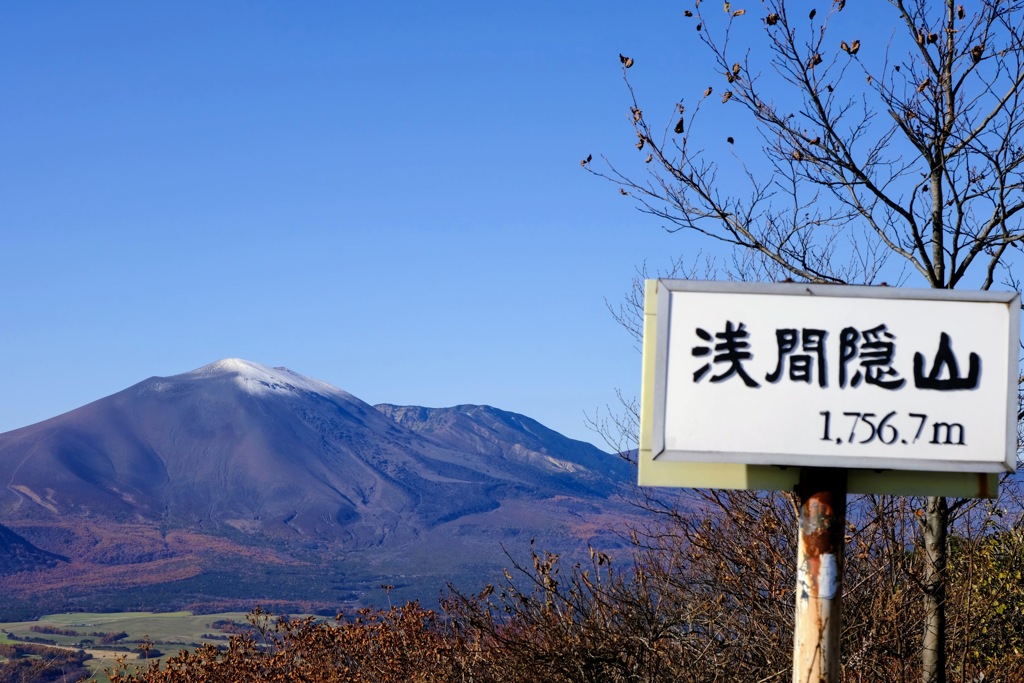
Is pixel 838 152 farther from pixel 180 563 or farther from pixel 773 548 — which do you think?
pixel 180 563

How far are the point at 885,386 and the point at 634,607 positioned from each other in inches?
198

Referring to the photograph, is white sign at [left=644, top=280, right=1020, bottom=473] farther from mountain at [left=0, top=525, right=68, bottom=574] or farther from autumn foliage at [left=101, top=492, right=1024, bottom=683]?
mountain at [left=0, top=525, right=68, bottom=574]

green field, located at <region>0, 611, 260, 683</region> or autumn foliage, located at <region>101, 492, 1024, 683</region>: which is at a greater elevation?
autumn foliage, located at <region>101, 492, 1024, 683</region>

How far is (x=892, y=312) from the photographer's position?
3.92 m

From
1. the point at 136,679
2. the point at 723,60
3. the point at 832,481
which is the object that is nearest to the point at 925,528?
the point at 723,60

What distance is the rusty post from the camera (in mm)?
3959

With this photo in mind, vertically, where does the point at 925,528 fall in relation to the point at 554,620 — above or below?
above

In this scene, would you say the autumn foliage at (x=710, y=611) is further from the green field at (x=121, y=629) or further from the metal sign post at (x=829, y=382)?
the green field at (x=121, y=629)

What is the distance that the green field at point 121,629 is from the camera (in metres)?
92.5

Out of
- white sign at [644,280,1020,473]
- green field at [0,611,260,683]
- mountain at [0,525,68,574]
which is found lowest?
green field at [0,611,260,683]

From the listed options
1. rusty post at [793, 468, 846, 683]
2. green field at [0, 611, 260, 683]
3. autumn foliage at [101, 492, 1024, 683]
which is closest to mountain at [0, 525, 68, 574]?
green field at [0, 611, 260, 683]

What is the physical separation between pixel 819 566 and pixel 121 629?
114 metres

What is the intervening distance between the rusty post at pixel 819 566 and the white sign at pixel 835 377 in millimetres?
138

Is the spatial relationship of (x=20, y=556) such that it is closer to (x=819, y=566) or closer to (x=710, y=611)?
(x=710, y=611)
